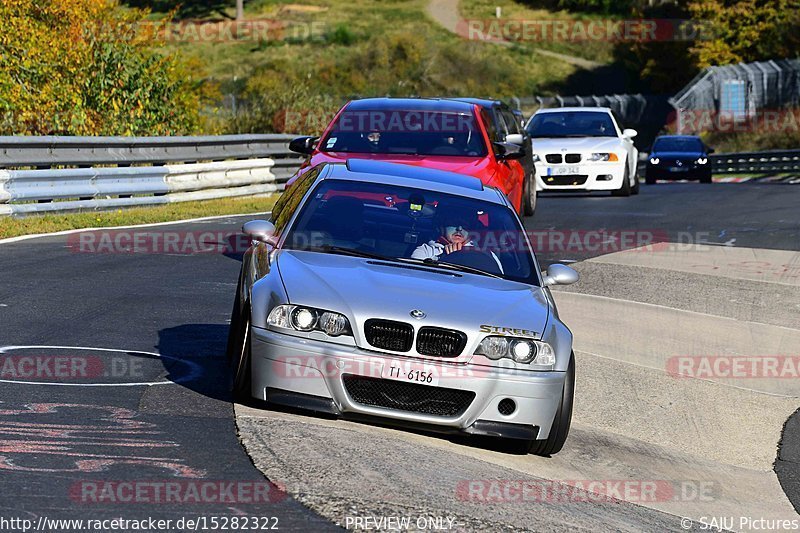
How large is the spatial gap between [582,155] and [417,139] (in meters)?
8.86

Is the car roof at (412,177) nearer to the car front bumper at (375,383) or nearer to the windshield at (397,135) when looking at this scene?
the car front bumper at (375,383)

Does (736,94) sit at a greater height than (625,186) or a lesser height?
lesser

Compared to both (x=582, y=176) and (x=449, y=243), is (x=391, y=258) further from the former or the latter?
(x=582, y=176)

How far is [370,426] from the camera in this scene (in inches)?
295

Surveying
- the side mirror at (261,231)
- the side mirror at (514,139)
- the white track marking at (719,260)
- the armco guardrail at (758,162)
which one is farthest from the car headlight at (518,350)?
the armco guardrail at (758,162)

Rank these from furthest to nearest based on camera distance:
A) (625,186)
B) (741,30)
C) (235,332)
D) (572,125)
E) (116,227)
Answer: (741,30)
(572,125)
(625,186)
(116,227)
(235,332)

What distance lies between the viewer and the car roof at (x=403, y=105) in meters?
14.5

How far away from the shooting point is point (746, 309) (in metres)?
12.9

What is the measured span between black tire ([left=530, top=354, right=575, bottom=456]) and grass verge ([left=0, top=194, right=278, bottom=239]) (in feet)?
30.4

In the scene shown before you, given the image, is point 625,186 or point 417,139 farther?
point 625,186

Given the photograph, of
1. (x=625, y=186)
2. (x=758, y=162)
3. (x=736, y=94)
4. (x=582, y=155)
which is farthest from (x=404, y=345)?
(x=736, y=94)

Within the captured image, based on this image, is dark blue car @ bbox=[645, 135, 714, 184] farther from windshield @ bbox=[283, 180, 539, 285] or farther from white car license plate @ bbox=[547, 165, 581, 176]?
windshield @ bbox=[283, 180, 539, 285]

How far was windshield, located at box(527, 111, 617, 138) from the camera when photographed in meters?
23.6

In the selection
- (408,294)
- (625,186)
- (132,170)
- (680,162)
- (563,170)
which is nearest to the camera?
(408,294)
